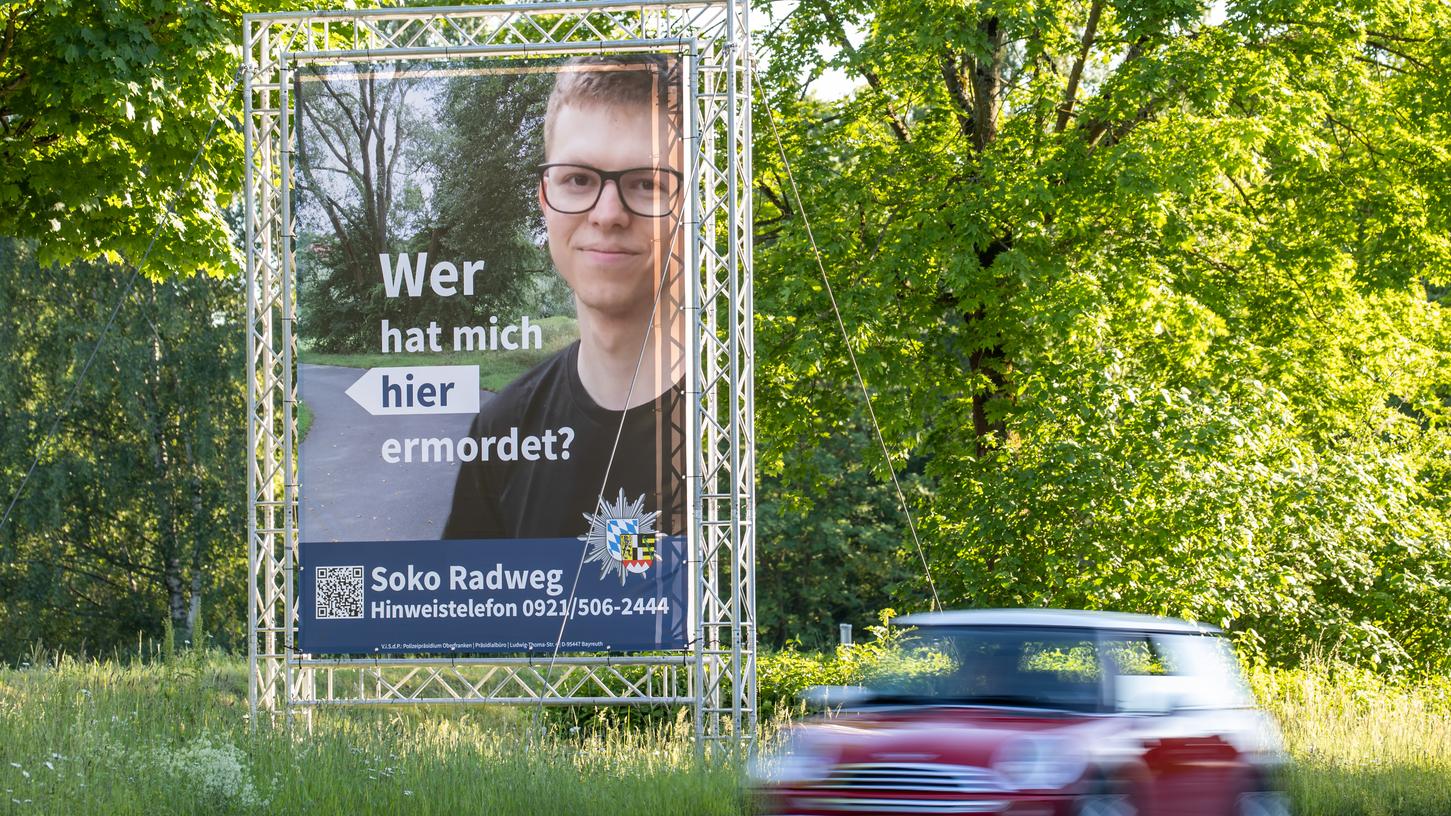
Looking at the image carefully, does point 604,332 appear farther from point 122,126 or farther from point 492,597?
point 122,126

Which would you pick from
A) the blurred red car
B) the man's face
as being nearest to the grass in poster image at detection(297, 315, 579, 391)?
the man's face

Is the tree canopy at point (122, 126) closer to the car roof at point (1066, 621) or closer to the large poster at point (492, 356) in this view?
the large poster at point (492, 356)

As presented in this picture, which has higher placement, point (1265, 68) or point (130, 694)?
point (1265, 68)

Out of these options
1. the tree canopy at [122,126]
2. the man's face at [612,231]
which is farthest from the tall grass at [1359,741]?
the tree canopy at [122,126]

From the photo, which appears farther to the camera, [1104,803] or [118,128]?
[118,128]

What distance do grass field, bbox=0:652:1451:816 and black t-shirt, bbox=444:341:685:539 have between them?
1.76 meters

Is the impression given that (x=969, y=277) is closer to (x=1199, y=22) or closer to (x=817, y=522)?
(x=1199, y=22)

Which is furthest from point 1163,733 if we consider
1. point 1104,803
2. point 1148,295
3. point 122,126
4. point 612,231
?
point 122,126

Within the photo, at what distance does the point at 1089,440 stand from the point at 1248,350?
3.60 m

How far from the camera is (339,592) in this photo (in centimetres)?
1285

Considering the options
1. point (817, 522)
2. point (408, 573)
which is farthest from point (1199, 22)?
point (817, 522)

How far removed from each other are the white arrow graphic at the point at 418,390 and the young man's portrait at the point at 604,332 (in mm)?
207

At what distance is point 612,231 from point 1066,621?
645 centimetres

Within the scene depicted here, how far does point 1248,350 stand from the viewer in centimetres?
2048
